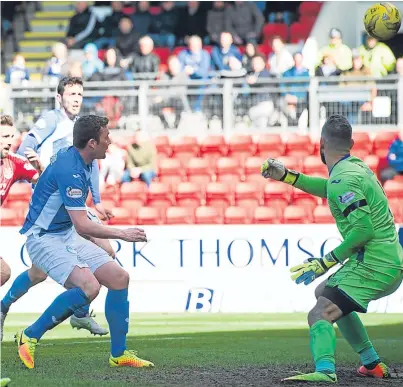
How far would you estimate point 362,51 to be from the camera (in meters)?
17.8

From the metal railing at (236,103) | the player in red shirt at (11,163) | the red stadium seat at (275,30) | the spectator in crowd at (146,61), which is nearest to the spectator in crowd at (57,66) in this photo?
the metal railing at (236,103)

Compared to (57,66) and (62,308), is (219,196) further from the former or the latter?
(62,308)

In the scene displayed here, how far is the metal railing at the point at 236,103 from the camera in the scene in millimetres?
16609

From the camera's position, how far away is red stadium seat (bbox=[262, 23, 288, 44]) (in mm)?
20906

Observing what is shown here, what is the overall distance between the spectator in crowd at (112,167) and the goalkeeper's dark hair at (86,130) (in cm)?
878

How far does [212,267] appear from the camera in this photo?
43.6 feet

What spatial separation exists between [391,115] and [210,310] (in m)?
5.35

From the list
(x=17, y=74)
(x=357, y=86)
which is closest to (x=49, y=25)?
(x=17, y=74)

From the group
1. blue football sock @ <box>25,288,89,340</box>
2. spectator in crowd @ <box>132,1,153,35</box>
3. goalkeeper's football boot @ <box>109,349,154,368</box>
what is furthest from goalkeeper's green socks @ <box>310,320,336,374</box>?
spectator in crowd @ <box>132,1,153,35</box>

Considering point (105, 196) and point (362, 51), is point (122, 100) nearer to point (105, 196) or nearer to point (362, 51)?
point (105, 196)

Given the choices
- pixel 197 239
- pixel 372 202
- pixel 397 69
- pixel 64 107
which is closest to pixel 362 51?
pixel 397 69

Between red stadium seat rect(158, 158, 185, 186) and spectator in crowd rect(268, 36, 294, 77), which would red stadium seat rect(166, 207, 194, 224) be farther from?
spectator in crowd rect(268, 36, 294, 77)

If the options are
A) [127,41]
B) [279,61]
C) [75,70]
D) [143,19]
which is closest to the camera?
[75,70]

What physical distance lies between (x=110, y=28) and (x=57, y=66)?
3350 millimetres
